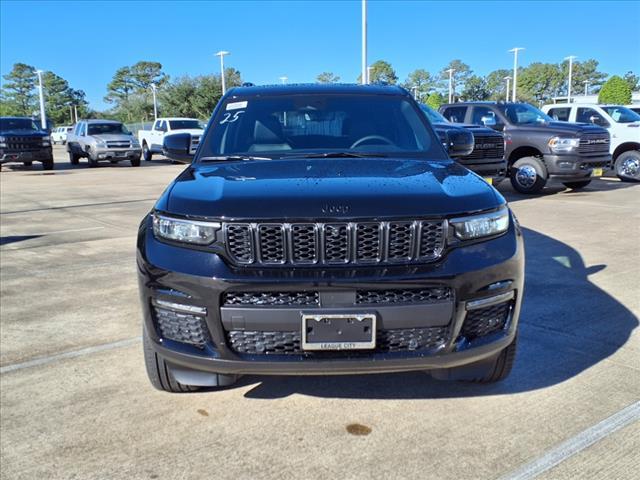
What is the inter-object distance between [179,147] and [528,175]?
9621 millimetres

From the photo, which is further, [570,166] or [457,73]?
[457,73]

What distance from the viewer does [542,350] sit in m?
3.82

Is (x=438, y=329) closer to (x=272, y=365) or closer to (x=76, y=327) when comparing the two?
(x=272, y=365)

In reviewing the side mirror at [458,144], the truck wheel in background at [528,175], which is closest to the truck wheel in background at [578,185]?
the truck wheel in background at [528,175]

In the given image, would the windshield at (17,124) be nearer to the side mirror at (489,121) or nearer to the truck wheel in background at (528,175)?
the side mirror at (489,121)

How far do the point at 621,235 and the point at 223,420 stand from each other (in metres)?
6.53

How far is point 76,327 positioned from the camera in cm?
443

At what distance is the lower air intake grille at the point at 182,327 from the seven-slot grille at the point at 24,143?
2082 centimetres

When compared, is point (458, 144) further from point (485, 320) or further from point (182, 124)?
point (182, 124)

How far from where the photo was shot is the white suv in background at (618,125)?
1455cm

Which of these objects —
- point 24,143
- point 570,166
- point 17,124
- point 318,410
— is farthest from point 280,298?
point 17,124

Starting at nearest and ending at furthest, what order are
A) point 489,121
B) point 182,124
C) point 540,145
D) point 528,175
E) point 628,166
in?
point 540,145, point 528,175, point 489,121, point 628,166, point 182,124

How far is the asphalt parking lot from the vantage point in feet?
Result: 8.61

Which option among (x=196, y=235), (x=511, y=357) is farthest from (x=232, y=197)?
(x=511, y=357)
